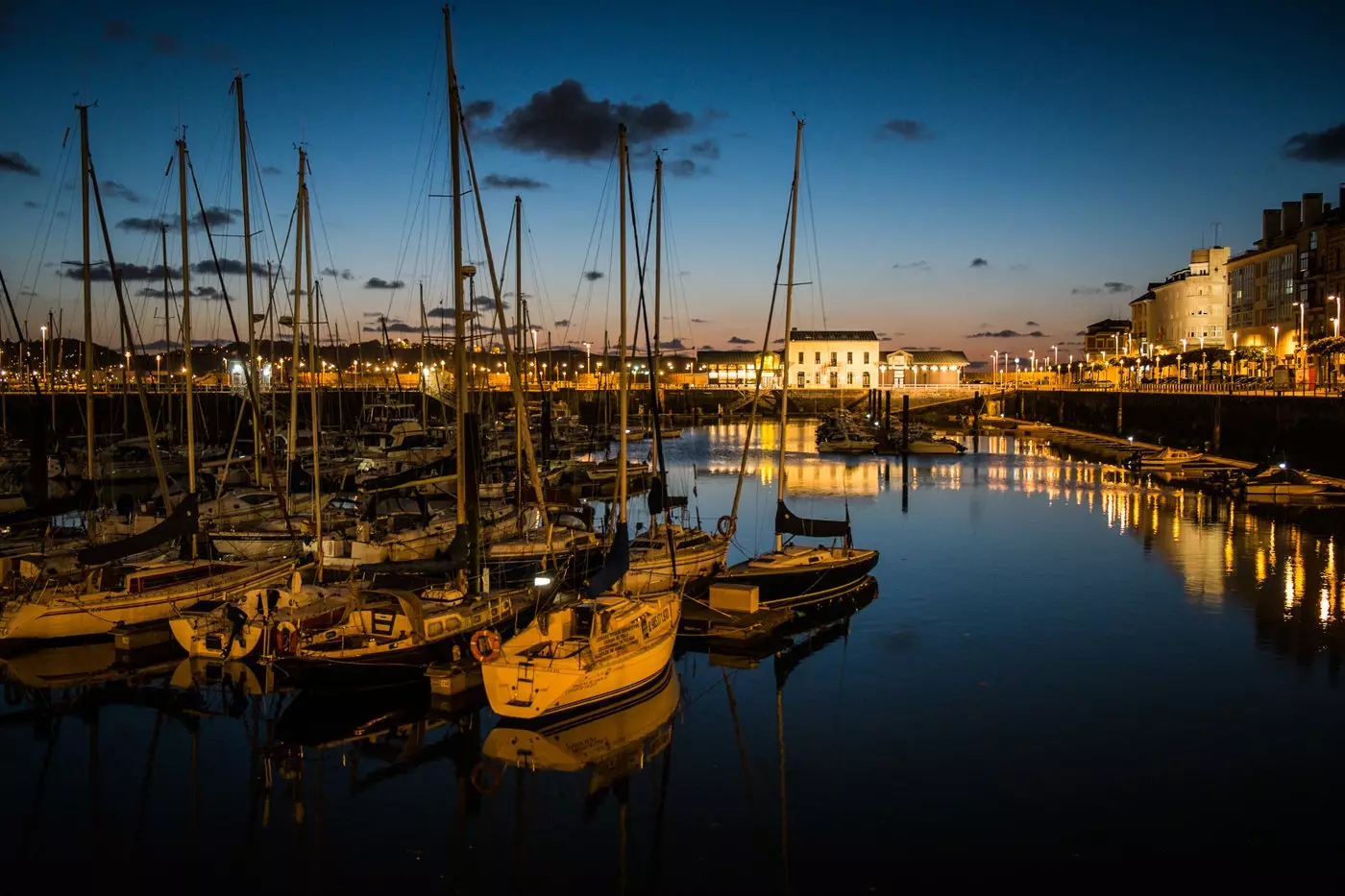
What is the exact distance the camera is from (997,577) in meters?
32.1

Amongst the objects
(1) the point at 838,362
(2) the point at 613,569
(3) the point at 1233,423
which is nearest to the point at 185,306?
(2) the point at 613,569

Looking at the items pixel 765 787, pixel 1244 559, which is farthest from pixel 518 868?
pixel 1244 559

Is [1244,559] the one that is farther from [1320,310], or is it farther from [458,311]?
[1320,310]

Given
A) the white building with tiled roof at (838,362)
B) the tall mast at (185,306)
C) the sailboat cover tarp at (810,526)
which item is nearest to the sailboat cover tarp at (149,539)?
the tall mast at (185,306)

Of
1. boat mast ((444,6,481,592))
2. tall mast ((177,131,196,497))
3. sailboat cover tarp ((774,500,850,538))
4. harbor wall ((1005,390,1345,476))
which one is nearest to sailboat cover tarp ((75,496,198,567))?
tall mast ((177,131,196,497))

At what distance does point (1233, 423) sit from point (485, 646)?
A: 2827 inches

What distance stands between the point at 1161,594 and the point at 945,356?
14252cm

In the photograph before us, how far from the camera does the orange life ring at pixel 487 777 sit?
15.6 meters

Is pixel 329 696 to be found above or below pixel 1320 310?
below

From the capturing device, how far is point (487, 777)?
15969mm

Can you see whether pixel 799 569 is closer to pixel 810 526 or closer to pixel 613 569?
pixel 810 526

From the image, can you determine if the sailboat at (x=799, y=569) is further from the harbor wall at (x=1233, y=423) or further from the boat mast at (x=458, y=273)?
the harbor wall at (x=1233, y=423)

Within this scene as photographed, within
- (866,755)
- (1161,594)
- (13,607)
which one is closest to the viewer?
(866,755)

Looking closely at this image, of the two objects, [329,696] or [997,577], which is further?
[997,577]
